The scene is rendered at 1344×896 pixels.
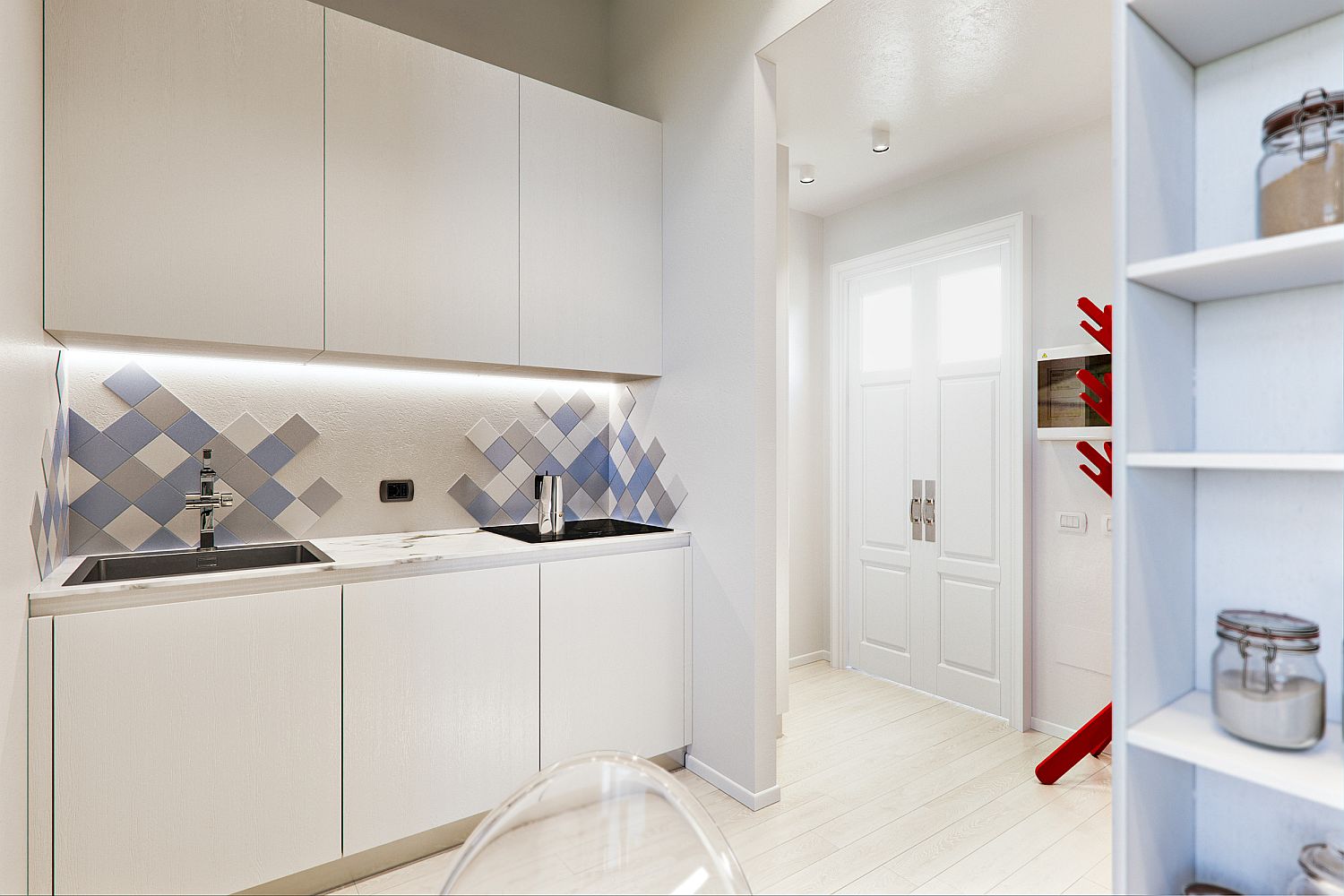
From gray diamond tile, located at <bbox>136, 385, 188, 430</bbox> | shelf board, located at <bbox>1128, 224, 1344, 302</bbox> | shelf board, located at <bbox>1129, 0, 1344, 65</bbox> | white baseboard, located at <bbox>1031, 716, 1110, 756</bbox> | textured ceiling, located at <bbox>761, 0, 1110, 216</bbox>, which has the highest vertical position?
textured ceiling, located at <bbox>761, 0, 1110, 216</bbox>

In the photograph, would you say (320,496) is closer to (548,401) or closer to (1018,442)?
(548,401)

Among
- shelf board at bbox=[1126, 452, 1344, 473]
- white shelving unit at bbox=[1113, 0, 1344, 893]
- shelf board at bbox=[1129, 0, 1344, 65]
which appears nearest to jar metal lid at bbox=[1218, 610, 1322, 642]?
white shelving unit at bbox=[1113, 0, 1344, 893]

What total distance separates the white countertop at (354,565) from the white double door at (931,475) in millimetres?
1574

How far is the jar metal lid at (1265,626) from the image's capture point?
3.42 ft

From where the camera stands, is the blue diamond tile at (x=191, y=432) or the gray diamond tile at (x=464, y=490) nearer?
the blue diamond tile at (x=191, y=432)

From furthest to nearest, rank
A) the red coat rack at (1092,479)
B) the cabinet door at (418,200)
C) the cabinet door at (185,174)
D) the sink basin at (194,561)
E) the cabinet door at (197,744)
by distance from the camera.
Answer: the red coat rack at (1092,479), the cabinet door at (418,200), the sink basin at (194,561), the cabinet door at (185,174), the cabinet door at (197,744)

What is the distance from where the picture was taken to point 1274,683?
105 centimetres

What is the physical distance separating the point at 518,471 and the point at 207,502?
3.58ft

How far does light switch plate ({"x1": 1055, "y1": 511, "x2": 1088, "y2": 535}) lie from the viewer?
9.78 ft

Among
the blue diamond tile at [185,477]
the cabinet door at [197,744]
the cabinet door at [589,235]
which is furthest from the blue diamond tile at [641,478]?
the blue diamond tile at [185,477]

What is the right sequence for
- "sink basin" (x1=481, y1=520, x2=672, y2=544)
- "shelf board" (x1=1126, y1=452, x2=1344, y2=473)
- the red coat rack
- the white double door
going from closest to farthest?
"shelf board" (x1=1126, y1=452, x2=1344, y2=473) → "sink basin" (x1=481, y1=520, x2=672, y2=544) → the red coat rack → the white double door

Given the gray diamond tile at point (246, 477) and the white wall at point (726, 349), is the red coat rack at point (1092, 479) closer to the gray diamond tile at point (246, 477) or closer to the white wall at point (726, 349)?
the white wall at point (726, 349)

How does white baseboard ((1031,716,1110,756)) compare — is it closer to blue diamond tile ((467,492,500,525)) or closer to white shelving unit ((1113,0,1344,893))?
white shelving unit ((1113,0,1344,893))

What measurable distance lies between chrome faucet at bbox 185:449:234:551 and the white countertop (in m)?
0.29
